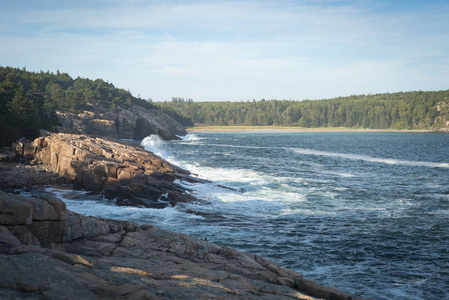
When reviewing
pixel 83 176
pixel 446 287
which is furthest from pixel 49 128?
pixel 446 287

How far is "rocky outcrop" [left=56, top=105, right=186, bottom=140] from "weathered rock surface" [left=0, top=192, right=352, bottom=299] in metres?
59.6

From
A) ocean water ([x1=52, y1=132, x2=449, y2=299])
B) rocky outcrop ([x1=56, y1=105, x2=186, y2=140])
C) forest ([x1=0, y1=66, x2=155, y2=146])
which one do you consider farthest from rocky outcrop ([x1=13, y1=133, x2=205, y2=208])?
rocky outcrop ([x1=56, y1=105, x2=186, y2=140])

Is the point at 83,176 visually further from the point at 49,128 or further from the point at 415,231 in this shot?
the point at 415,231

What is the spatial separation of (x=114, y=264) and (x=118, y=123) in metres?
97.1

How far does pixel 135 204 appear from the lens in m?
31.0

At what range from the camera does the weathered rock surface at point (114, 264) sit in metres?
9.37

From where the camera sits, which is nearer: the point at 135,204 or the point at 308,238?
the point at 308,238

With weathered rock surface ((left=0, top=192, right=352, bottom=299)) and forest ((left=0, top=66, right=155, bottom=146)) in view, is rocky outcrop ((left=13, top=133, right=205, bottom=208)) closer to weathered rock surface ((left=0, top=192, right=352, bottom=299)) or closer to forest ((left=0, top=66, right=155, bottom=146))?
forest ((left=0, top=66, right=155, bottom=146))

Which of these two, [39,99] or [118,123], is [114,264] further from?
[118,123]

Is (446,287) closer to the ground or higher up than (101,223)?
closer to the ground

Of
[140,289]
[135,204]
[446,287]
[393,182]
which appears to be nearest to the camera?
[140,289]

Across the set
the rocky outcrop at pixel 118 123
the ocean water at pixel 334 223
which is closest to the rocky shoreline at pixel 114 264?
the ocean water at pixel 334 223

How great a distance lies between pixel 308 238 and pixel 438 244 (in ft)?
25.2

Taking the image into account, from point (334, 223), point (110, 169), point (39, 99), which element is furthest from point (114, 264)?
point (39, 99)
